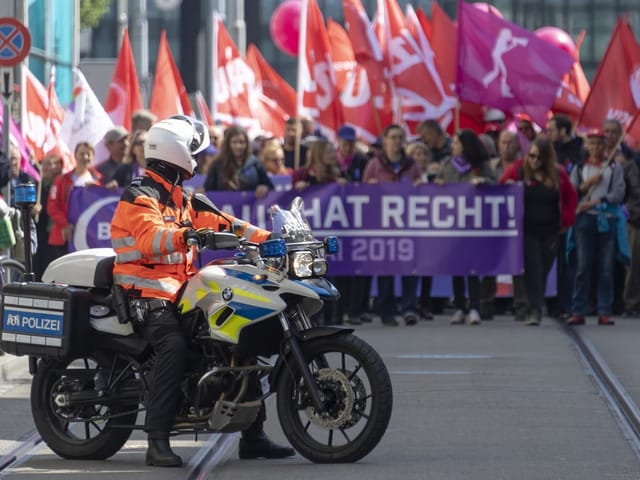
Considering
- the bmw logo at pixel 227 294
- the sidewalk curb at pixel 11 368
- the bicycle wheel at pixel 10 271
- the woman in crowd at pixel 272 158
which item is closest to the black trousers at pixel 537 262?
the woman in crowd at pixel 272 158

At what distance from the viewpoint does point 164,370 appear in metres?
8.83

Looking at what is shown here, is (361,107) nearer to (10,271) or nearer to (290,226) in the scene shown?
(10,271)

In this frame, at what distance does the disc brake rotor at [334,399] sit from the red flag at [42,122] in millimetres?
11481

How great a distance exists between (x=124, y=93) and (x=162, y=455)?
14.9 m

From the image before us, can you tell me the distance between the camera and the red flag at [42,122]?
794 inches

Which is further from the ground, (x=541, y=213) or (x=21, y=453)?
(x=541, y=213)

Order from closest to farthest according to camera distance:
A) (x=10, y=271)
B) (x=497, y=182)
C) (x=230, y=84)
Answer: (x=10, y=271) → (x=497, y=182) → (x=230, y=84)

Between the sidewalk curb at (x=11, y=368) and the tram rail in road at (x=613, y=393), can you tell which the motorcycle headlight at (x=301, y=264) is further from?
the sidewalk curb at (x=11, y=368)

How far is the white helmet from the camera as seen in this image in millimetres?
9062

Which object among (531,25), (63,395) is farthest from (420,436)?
(531,25)

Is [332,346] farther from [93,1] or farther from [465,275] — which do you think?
[93,1]

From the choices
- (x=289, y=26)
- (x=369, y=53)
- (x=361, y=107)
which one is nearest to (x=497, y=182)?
(x=361, y=107)

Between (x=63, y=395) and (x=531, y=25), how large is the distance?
75632mm

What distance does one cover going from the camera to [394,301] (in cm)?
1884
